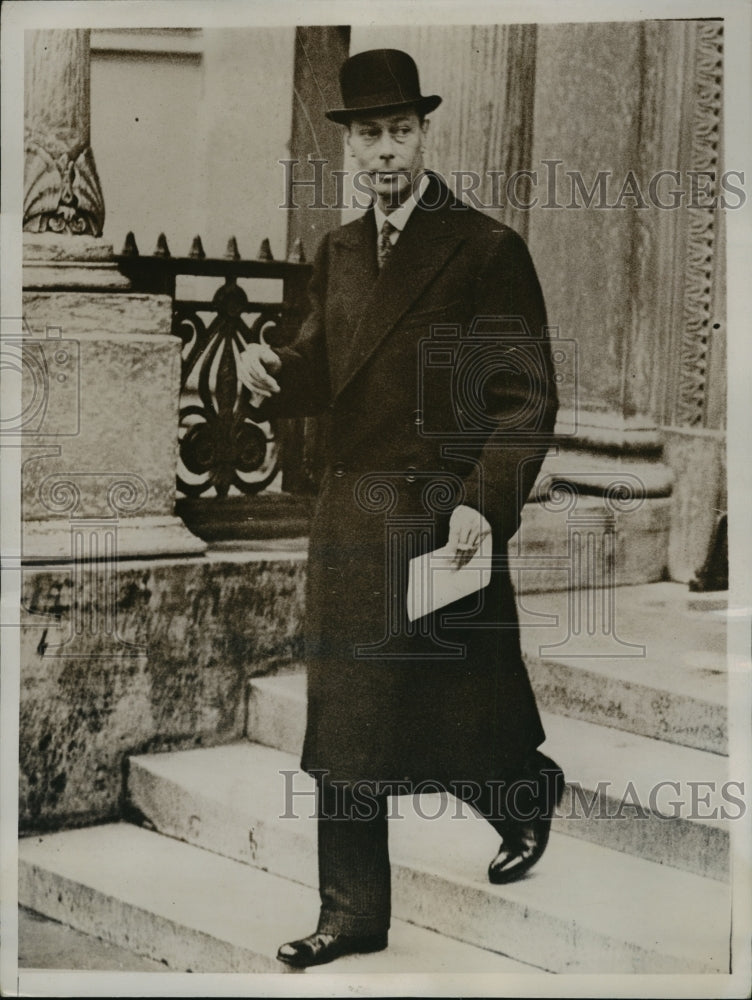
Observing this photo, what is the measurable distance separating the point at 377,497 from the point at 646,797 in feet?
3.49

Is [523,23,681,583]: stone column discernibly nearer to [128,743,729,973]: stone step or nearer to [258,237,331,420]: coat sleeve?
[258,237,331,420]: coat sleeve

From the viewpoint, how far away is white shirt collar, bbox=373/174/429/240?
14.0 feet

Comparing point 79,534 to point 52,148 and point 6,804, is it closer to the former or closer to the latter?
point 6,804

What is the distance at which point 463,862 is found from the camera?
4184 millimetres

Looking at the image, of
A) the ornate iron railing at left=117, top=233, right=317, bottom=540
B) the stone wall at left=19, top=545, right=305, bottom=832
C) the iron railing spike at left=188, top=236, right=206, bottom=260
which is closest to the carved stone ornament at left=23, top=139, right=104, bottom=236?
the ornate iron railing at left=117, top=233, right=317, bottom=540

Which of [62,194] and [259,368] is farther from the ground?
[62,194]

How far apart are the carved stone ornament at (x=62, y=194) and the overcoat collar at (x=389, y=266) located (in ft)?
2.24

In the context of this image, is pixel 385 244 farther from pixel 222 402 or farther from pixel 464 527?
pixel 464 527

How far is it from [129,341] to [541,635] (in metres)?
1.39

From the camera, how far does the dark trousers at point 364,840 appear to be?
416 cm

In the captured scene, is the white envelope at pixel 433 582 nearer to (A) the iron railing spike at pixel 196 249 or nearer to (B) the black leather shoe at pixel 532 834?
(B) the black leather shoe at pixel 532 834

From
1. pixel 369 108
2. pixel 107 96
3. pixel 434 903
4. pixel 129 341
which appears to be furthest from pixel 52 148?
pixel 434 903

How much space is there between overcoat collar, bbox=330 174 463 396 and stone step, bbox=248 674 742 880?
114cm

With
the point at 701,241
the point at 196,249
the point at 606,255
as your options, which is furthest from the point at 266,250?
the point at 701,241
